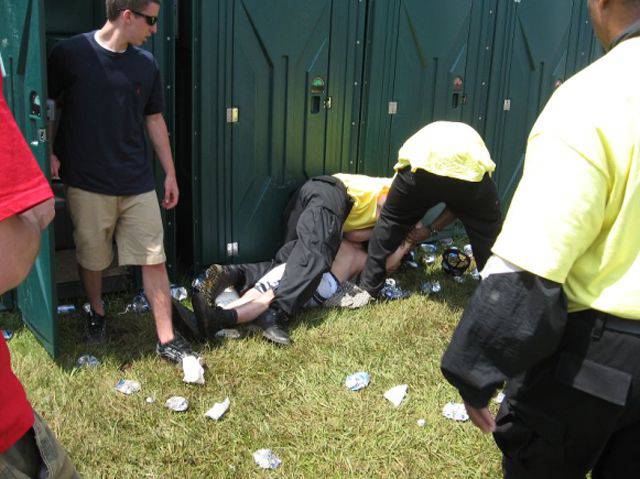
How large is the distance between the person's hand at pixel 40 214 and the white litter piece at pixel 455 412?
251 cm

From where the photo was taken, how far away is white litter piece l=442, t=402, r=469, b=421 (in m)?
3.40

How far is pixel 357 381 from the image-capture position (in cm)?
369

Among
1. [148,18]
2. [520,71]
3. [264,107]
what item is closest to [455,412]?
[148,18]

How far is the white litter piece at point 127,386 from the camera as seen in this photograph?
11.3 ft

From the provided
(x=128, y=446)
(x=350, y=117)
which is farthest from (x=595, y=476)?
(x=350, y=117)

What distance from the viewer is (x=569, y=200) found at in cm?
142

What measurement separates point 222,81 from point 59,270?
1.67 meters

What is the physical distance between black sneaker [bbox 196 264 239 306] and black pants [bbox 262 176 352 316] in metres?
0.19

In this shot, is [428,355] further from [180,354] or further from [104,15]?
[104,15]

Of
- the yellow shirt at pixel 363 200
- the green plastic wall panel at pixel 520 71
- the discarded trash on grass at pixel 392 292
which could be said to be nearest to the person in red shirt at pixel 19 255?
the discarded trash on grass at pixel 392 292

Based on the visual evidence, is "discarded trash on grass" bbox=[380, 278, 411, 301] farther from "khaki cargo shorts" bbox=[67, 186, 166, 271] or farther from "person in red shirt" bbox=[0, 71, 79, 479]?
"person in red shirt" bbox=[0, 71, 79, 479]

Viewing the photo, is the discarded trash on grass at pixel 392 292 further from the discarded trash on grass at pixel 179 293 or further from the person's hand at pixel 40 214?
the person's hand at pixel 40 214

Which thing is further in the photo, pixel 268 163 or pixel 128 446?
pixel 268 163

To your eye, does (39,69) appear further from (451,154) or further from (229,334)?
(451,154)
